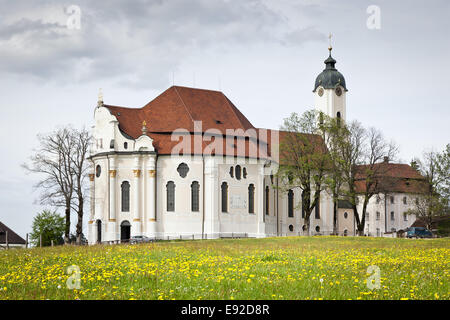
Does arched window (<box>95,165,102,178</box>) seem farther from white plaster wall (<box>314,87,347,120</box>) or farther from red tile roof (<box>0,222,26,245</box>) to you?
white plaster wall (<box>314,87,347,120</box>)

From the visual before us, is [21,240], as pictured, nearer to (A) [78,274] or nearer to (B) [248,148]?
(B) [248,148]

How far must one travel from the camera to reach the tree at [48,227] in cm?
7470

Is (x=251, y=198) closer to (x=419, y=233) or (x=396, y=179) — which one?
(x=396, y=179)

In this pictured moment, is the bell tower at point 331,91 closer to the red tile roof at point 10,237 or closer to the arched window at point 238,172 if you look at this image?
the arched window at point 238,172

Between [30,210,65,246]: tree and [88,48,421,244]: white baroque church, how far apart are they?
412 inches

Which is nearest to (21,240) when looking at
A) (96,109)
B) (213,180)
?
(96,109)

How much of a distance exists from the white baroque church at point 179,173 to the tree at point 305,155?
2.71m

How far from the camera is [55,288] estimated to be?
16.2m

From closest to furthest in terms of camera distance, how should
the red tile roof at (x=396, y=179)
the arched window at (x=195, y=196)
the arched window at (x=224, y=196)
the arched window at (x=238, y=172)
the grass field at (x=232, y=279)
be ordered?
the grass field at (x=232, y=279), the arched window at (x=195, y=196), the arched window at (x=224, y=196), the arched window at (x=238, y=172), the red tile roof at (x=396, y=179)

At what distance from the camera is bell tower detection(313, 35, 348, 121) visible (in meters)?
92.3

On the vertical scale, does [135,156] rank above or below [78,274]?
above

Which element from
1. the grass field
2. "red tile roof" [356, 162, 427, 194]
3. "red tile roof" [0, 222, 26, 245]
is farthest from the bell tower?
the grass field

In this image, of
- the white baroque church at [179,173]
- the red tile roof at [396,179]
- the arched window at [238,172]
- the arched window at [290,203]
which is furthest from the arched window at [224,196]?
the red tile roof at [396,179]

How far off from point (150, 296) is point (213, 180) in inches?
1979
